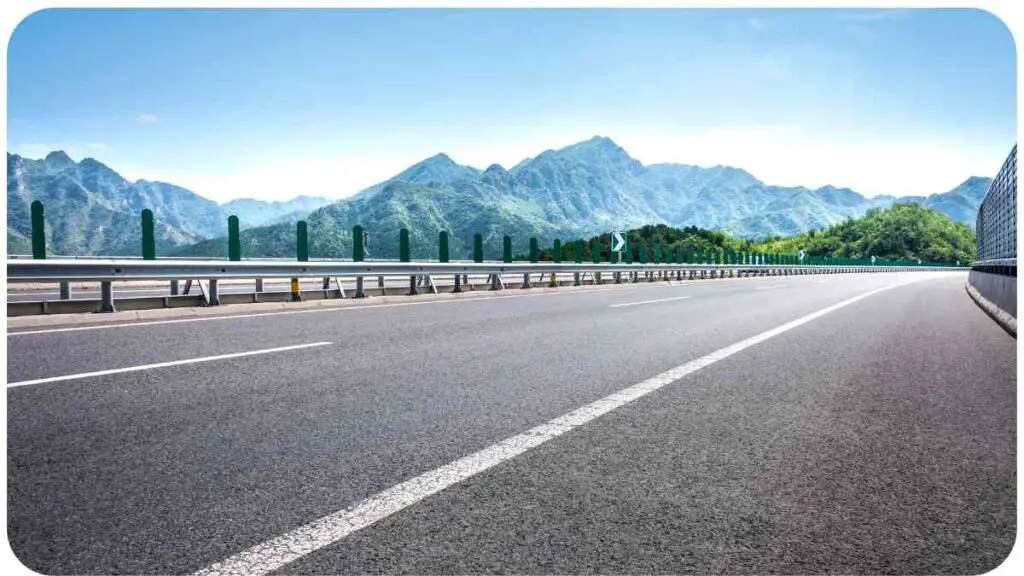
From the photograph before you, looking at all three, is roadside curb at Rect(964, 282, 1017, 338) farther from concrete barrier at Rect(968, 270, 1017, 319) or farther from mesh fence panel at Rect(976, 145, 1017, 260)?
mesh fence panel at Rect(976, 145, 1017, 260)

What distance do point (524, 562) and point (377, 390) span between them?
3.08 m

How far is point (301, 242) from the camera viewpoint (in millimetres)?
15891

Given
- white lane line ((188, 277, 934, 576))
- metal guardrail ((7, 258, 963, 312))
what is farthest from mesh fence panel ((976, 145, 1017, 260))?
metal guardrail ((7, 258, 963, 312))

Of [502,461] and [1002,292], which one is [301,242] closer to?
[502,461]

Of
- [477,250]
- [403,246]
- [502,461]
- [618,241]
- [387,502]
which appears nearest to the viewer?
[387,502]

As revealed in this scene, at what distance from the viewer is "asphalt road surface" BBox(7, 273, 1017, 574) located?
8.56ft

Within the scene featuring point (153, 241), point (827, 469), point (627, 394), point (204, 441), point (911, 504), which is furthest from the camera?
point (153, 241)

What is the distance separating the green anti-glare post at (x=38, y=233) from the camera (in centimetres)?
1080

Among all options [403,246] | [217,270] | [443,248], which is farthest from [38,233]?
[443,248]

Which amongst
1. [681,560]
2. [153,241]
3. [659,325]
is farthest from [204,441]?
[153,241]

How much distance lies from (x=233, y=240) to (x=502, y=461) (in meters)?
11.4

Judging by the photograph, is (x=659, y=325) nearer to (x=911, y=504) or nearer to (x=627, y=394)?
(x=627, y=394)

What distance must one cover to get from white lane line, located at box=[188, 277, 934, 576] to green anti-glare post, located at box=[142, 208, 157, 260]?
32.1 feet

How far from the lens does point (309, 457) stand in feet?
12.0
